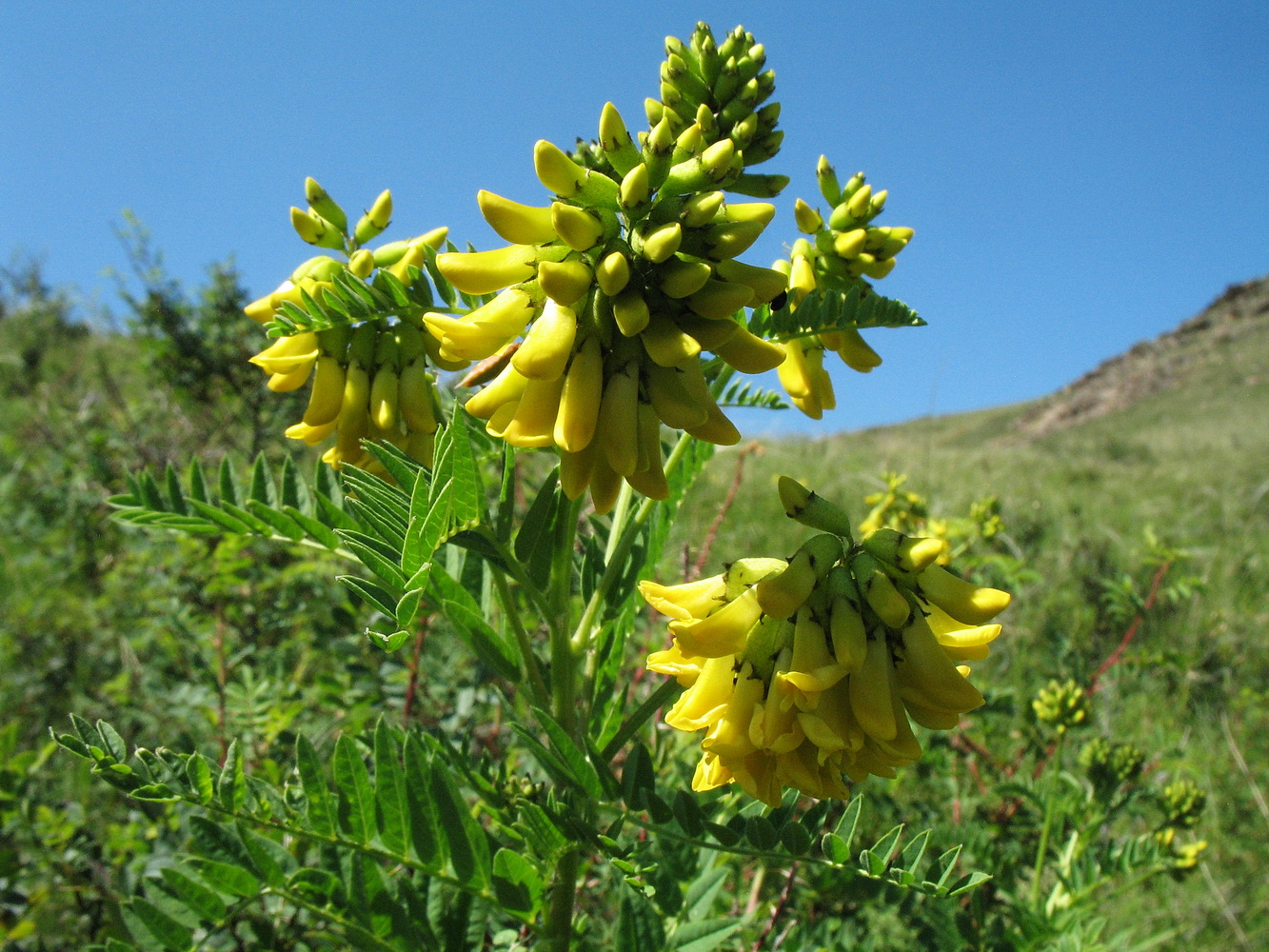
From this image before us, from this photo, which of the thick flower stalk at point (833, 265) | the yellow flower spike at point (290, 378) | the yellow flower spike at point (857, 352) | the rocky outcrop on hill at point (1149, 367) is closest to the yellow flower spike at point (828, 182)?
the thick flower stalk at point (833, 265)

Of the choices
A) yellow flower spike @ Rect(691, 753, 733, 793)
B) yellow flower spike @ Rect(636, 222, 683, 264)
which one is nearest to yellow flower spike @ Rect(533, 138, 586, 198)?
yellow flower spike @ Rect(636, 222, 683, 264)

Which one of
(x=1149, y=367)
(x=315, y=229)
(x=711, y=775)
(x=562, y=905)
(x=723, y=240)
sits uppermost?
(x=1149, y=367)

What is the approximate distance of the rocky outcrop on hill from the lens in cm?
2628

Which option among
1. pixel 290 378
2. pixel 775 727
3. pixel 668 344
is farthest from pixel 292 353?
pixel 775 727

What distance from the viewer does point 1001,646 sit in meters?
4.19

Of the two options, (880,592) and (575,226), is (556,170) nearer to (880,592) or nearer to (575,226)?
(575,226)

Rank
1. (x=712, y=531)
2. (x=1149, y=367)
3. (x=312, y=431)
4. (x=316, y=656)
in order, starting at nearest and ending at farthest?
(x=312, y=431) < (x=712, y=531) < (x=316, y=656) < (x=1149, y=367)

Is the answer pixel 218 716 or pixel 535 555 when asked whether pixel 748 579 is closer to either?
pixel 535 555

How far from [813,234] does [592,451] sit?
685mm

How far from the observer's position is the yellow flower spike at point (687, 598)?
1.03 m

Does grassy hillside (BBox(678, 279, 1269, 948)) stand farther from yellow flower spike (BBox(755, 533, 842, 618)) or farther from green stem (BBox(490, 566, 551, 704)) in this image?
yellow flower spike (BBox(755, 533, 842, 618))

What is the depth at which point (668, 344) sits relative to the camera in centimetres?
84

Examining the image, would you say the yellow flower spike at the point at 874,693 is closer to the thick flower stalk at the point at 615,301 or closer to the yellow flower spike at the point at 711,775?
the yellow flower spike at the point at 711,775

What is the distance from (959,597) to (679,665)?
0.36 meters
